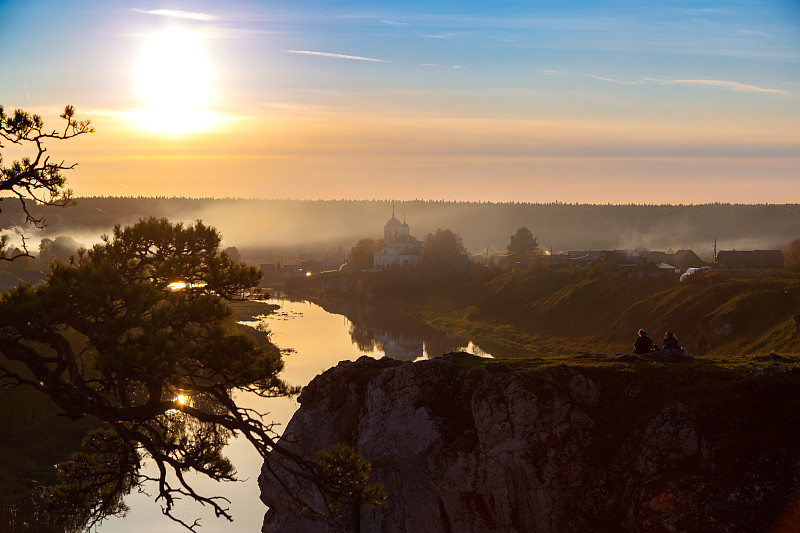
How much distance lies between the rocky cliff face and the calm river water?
6230mm

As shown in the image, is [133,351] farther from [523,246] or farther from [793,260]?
[523,246]

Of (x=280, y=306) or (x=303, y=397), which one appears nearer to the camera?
(x=303, y=397)

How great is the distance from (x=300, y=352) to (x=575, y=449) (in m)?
57.5

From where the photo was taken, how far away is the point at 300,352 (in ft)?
269

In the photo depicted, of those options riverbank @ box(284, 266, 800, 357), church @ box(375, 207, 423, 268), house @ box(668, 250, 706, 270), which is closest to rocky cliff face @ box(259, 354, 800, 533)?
riverbank @ box(284, 266, 800, 357)

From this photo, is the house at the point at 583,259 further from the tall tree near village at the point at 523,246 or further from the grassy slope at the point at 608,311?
the tall tree near village at the point at 523,246

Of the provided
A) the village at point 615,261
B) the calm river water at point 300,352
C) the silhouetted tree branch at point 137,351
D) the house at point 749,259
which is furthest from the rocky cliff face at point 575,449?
the house at point 749,259

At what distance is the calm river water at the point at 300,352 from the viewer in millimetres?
38125

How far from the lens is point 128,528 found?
122 feet

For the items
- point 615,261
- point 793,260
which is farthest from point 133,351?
point 615,261

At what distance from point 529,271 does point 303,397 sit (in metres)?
89.7

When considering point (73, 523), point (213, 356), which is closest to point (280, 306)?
point (73, 523)

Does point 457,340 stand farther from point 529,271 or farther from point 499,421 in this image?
point 499,421

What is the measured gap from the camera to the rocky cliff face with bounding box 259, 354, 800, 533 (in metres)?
23.6
